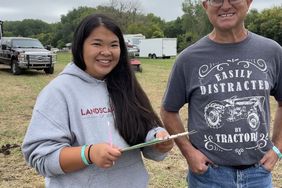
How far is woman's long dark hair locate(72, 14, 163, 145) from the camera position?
2.18 metres

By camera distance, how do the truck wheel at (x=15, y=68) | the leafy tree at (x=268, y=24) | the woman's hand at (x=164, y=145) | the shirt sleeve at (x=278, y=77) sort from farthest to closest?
1. the leafy tree at (x=268, y=24)
2. the truck wheel at (x=15, y=68)
3. the shirt sleeve at (x=278, y=77)
4. the woman's hand at (x=164, y=145)

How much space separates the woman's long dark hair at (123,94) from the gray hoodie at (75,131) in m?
0.04

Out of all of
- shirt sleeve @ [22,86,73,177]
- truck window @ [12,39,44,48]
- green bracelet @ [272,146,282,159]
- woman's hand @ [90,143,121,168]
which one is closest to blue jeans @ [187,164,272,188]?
green bracelet @ [272,146,282,159]

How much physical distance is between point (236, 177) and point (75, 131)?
951 mm

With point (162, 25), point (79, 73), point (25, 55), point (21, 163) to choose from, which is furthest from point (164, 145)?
point (162, 25)

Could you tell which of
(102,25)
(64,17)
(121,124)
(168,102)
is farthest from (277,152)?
(64,17)

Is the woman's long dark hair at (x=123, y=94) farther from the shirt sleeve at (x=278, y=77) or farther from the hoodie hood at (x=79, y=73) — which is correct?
the shirt sleeve at (x=278, y=77)

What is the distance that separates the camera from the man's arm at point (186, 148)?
2.40 m

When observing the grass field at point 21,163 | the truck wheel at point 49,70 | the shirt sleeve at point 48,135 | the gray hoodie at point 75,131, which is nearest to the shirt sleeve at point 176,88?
the gray hoodie at point 75,131

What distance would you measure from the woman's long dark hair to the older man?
30 centimetres

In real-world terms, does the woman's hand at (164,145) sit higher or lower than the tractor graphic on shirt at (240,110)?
lower

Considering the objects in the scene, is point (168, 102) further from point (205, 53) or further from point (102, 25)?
point (102, 25)

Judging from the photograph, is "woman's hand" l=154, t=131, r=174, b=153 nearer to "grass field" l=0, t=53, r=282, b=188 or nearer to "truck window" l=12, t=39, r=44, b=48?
"grass field" l=0, t=53, r=282, b=188

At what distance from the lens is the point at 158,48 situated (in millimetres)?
42594
